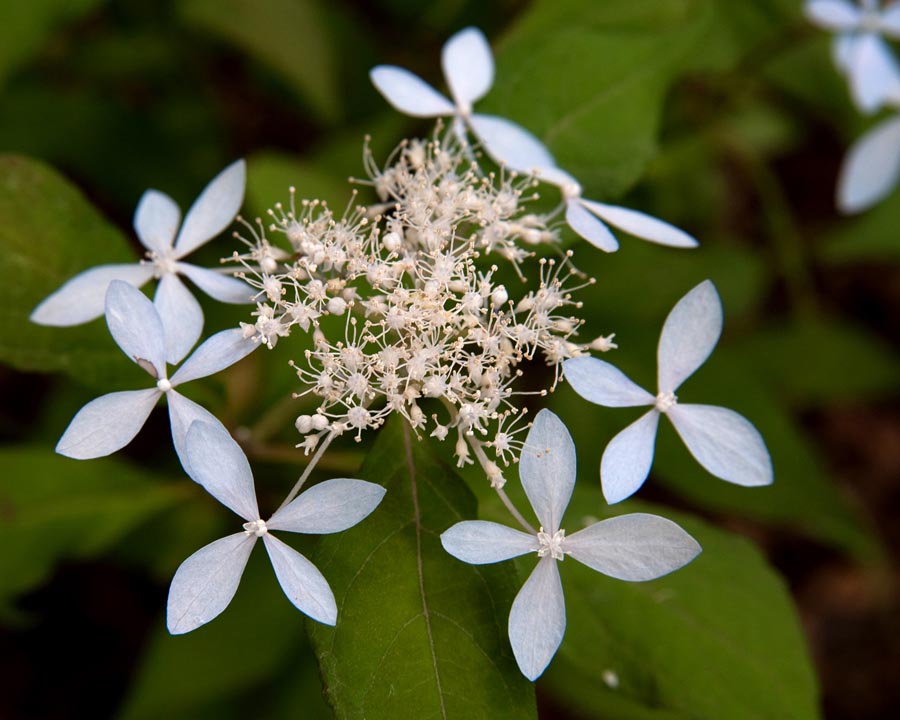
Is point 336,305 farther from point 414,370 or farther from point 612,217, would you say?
point 612,217

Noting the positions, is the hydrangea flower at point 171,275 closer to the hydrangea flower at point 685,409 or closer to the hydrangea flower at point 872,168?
the hydrangea flower at point 685,409

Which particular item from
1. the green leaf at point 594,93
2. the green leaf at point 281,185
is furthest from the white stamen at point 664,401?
the green leaf at point 281,185

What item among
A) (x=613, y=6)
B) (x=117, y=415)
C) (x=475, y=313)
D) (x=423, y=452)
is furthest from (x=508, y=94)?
(x=117, y=415)

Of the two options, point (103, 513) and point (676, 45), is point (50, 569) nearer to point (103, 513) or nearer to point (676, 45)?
point (103, 513)

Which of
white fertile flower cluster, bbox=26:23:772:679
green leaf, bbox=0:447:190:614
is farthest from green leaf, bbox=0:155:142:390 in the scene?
green leaf, bbox=0:447:190:614

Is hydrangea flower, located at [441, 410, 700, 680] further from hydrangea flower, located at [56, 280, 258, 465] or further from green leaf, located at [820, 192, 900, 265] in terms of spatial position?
green leaf, located at [820, 192, 900, 265]

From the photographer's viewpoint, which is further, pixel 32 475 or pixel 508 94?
pixel 32 475

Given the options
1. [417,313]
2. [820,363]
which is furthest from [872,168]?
[417,313]
